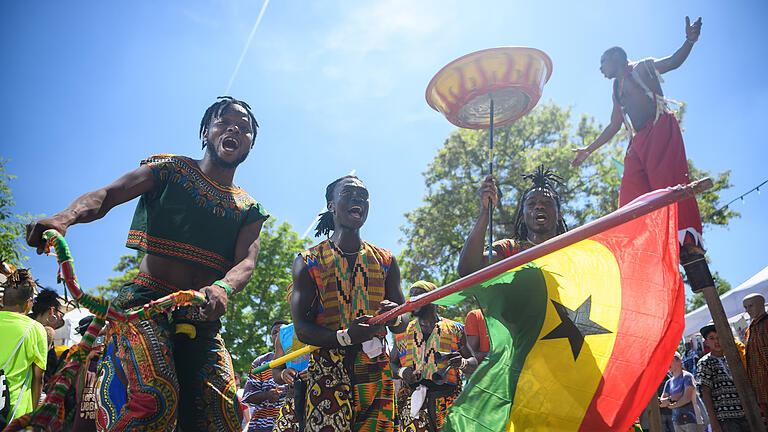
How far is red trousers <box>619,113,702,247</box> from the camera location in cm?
381

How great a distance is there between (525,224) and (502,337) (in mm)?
1537

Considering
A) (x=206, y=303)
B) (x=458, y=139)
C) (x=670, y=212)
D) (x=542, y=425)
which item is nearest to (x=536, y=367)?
(x=542, y=425)

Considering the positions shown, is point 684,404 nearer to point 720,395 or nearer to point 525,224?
point 720,395

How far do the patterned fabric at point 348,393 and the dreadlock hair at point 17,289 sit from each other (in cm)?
349

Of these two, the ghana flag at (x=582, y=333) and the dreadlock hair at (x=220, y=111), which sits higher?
the dreadlock hair at (x=220, y=111)

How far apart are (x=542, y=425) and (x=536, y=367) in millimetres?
293

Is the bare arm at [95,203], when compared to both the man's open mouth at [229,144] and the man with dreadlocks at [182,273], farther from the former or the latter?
the man's open mouth at [229,144]

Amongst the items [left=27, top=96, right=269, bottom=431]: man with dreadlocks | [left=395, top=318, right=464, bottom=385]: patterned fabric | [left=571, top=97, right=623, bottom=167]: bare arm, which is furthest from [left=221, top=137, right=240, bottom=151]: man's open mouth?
[left=395, top=318, right=464, bottom=385]: patterned fabric

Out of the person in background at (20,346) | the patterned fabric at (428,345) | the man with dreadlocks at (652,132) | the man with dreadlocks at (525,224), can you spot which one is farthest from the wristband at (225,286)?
the patterned fabric at (428,345)

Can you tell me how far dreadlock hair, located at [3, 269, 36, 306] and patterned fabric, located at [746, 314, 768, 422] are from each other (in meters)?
7.09

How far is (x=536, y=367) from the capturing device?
2.95 metres

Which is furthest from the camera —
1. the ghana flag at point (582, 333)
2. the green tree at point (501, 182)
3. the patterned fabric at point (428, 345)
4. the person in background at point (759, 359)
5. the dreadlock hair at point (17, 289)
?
the green tree at point (501, 182)

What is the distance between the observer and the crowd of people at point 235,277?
281 cm

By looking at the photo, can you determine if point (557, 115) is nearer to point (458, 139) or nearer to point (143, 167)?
point (458, 139)
